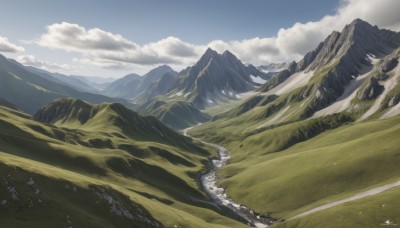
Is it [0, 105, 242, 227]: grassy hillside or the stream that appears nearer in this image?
[0, 105, 242, 227]: grassy hillside

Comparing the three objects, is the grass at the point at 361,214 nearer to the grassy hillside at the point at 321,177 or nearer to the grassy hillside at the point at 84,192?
the grassy hillside at the point at 321,177

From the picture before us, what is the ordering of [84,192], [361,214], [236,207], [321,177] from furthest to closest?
1. [236,207]
2. [321,177]
3. [361,214]
4. [84,192]

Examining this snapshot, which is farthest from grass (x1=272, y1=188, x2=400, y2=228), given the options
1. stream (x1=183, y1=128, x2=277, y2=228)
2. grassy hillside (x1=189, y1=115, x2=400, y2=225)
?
stream (x1=183, y1=128, x2=277, y2=228)

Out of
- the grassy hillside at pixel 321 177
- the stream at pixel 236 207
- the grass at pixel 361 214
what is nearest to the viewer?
the grass at pixel 361 214

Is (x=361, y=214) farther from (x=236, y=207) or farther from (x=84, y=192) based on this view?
(x=84, y=192)

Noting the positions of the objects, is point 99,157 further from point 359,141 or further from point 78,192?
point 359,141

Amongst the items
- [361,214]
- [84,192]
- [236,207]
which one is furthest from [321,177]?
[84,192]

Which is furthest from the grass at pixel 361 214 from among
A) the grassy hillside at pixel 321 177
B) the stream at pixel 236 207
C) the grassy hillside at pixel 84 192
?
the grassy hillside at pixel 84 192

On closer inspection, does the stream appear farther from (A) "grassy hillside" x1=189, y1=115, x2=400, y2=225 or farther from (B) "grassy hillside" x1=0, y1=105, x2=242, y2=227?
(B) "grassy hillside" x1=0, y1=105, x2=242, y2=227

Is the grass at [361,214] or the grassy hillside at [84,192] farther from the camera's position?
the grass at [361,214]

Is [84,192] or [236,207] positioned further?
[236,207]

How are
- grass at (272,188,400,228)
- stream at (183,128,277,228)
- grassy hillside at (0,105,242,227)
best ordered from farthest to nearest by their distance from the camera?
1. stream at (183,128,277,228)
2. grass at (272,188,400,228)
3. grassy hillside at (0,105,242,227)

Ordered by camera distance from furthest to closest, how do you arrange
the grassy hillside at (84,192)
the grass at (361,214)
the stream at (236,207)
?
the stream at (236,207) < the grass at (361,214) < the grassy hillside at (84,192)
